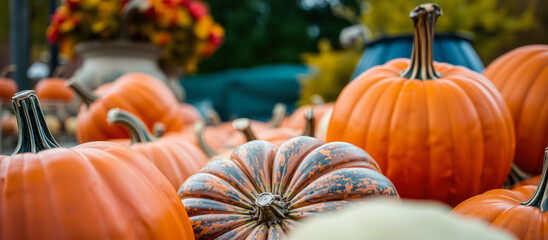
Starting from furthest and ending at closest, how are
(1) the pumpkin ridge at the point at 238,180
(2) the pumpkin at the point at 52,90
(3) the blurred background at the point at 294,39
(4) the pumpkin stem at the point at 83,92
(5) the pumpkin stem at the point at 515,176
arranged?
(2) the pumpkin at the point at 52,90
(3) the blurred background at the point at 294,39
(4) the pumpkin stem at the point at 83,92
(5) the pumpkin stem at the point at 515,176
(1) the pumpkin ridge at the point at 238,180

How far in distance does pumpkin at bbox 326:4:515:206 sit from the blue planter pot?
86 cm

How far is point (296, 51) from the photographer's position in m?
14.3

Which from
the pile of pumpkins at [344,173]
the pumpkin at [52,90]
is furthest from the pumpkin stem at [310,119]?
the pumpkin at [52,90]

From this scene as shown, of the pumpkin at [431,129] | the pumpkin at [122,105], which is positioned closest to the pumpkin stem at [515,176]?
the pumpkin at [431,129]

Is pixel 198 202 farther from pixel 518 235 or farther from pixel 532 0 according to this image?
pixel 532 0

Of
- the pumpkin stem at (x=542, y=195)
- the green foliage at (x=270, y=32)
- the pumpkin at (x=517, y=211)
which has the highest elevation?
the pumpkin stem at (x=542, y=195)

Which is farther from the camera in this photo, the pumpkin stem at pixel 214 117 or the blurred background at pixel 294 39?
the blurred background at pixel 294 39

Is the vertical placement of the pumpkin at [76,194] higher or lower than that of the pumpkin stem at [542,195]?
higher

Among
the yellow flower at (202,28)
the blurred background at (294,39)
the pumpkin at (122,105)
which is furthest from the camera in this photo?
the blurred background at (294,39)

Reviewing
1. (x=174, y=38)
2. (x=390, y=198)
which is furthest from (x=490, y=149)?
(x=174, y=38)

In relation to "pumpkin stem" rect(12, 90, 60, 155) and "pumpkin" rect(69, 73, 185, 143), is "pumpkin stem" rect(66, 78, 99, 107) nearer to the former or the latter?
"pumpkin" rect(69, 73, 185, 143)

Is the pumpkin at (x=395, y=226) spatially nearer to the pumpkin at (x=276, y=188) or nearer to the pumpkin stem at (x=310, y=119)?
the pumpkin at (x=276, y=188)

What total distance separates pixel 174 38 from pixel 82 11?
2.71ft

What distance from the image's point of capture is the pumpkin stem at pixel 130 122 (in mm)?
1703
